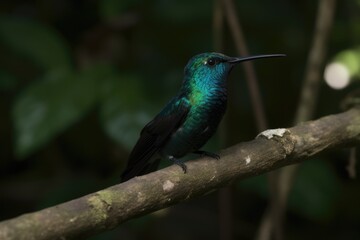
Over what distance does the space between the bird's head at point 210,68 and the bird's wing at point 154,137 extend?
128 mm

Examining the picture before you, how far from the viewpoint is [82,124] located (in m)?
4.20

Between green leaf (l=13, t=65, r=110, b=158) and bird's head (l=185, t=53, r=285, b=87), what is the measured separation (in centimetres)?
73

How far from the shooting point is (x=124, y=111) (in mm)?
3297

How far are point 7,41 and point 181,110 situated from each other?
150 centimetres

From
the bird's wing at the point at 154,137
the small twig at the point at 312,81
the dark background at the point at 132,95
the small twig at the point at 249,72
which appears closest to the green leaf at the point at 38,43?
the dark background at the point at 132,95

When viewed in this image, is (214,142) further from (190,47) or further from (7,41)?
(7,41)

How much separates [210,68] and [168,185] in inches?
34.7

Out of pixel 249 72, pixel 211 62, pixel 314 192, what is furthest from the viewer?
pixel 314 192

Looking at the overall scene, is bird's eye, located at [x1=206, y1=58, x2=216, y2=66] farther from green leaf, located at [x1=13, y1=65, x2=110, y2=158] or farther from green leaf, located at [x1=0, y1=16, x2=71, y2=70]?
green leaf, located at [x1=0, y1=16, x2=71, y2=70]

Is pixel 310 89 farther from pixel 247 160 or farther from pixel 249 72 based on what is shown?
pixel 247 160

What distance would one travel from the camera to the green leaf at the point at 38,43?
12.0 ft

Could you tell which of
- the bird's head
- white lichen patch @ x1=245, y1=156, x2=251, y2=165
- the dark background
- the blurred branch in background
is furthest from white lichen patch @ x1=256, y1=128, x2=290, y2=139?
the blurred branch in background

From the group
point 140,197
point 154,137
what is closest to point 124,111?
point 154,137

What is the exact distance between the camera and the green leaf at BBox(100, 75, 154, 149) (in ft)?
10.7
